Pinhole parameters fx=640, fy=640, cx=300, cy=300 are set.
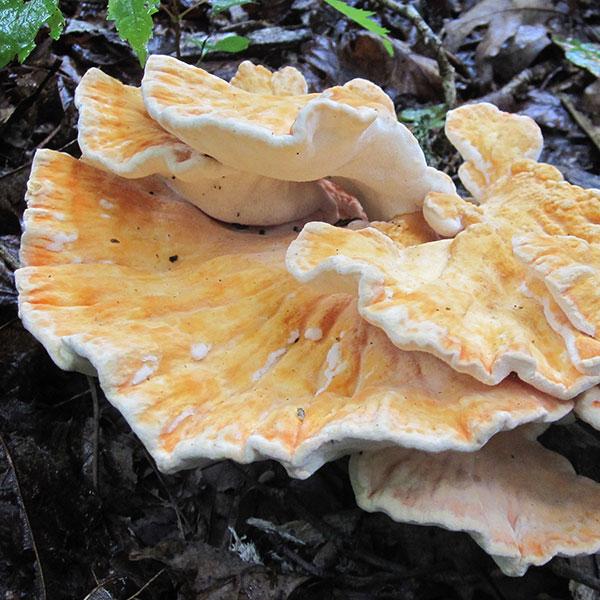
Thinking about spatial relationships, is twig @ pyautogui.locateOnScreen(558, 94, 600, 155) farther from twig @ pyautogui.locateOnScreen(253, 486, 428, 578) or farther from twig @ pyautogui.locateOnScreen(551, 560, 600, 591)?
twig @ pyautogui.locateOnScreen(253, 486, 428, 578)

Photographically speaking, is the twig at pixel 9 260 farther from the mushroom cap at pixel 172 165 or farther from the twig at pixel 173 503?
the twig at pixel 173 503

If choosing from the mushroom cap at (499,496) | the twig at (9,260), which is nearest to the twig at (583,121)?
the mushroom cap at (499,496)

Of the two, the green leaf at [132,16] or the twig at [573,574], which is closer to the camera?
the twig at [573,574]

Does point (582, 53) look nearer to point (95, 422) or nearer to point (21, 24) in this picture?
point (21, 24)

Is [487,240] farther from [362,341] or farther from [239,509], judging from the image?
[239,509]

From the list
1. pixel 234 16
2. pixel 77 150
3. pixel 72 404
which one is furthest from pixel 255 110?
pixel 234 16
